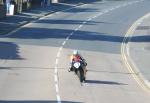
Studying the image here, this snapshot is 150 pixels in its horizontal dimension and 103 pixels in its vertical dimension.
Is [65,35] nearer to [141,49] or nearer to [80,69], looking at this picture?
[141,49]

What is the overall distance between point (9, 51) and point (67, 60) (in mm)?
4412

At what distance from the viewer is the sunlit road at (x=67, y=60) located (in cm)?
2987

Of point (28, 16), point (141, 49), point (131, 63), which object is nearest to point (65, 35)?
point (141, 49)

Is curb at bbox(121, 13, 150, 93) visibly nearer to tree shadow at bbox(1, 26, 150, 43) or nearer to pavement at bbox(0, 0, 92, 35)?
tree shadow at bbox(1, 26, 150, 43)

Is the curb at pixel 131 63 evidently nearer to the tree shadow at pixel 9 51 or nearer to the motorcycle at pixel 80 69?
the motorcycle at pixel 80 69

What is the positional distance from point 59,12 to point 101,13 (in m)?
5.20

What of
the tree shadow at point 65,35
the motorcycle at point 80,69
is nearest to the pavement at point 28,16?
the tree shadow at point 65,35

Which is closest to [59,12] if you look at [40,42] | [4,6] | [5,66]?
[4,6]

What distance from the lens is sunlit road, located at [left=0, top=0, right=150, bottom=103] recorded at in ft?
98.0

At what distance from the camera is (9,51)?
4391cm

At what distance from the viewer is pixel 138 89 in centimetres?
3366

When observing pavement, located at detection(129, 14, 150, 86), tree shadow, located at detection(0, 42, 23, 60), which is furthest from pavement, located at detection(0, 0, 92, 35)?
pavement, located at detection(129, 14, 150, 86)

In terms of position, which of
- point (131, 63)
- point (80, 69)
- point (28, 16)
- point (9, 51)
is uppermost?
point (80, 69)

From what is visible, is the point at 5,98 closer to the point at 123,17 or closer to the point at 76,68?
the point at 76,68
